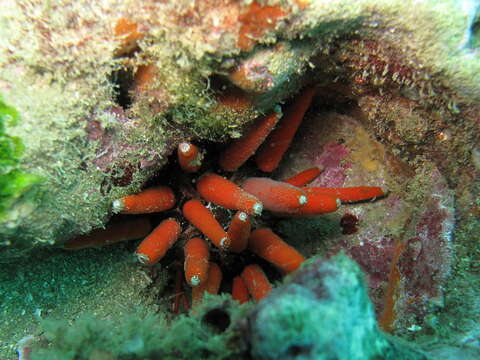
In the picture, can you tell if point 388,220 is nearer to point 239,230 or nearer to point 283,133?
point 283,133

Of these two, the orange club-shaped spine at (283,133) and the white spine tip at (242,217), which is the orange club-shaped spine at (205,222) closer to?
the white spine tip at (242,217)

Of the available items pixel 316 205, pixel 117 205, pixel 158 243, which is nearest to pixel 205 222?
pixel 158 243

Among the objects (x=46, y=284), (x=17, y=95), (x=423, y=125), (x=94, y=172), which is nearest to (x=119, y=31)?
(x=17, y=95)

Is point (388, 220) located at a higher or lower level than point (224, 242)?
lower

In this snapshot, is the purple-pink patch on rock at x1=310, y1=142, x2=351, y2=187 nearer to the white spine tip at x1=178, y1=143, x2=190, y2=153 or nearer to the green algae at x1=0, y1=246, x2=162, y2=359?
the white spine tip at x1=178, y1=143, x2=190, y2=153

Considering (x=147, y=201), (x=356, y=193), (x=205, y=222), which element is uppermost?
(x=147, y=201)

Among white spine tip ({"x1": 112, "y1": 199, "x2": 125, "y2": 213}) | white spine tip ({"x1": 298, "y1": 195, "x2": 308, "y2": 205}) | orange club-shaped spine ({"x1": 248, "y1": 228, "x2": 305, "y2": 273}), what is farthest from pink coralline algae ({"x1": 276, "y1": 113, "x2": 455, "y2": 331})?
white spine tip ({"x1": 112, "y1": 199, "x2": 125, "y2": 213})

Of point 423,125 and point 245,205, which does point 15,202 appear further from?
point 423,125
